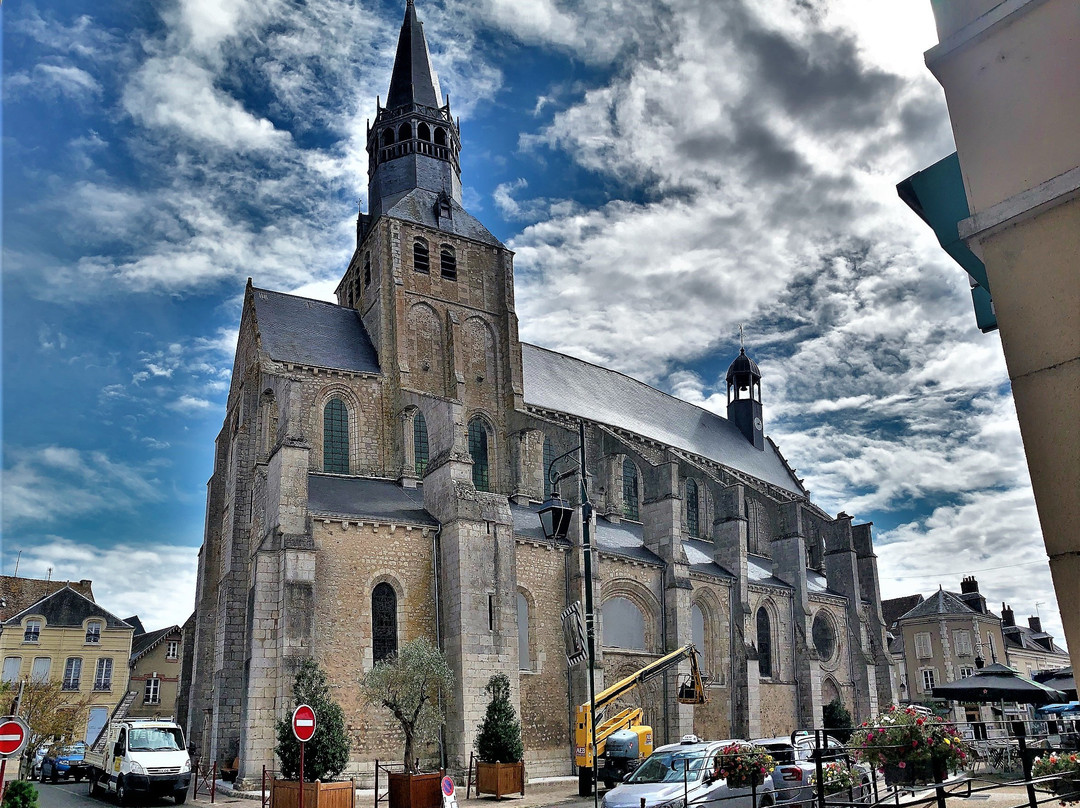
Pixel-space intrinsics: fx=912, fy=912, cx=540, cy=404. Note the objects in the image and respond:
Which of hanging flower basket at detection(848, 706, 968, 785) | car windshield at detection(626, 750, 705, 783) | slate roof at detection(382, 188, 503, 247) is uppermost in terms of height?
slate roof at detection(382, 188, 503, 247)

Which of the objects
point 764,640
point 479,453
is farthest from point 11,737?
point 764,640

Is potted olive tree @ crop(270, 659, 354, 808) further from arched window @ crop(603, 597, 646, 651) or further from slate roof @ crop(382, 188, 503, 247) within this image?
slate roof @ crop(382, 188, 503, 247)

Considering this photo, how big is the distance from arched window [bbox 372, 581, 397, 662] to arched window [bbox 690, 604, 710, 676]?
12049 mm

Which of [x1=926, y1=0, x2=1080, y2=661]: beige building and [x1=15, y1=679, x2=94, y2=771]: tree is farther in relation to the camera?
[x1=15, y1=679, x2=94, y2=771]: tree

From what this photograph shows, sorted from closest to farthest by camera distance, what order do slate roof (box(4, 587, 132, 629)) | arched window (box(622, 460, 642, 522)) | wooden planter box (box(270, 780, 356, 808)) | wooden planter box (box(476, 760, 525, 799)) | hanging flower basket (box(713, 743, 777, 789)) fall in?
1. hanging flower basket (box(713, 743, 777, 789))
2. wooden planter box (box(270, 780, 356, 808))
3. wooden planter box (box(476, 760, 525, 799))
4. arched window (box(622, 460, 642, 522))
5. slate roof (box(4, 587, 132, 629))

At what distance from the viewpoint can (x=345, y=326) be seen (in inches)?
1268

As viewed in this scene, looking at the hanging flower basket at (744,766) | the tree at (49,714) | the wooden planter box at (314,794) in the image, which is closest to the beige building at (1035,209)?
the hanging flower basket at (744,766)

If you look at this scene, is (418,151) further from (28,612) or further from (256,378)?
(28,612)

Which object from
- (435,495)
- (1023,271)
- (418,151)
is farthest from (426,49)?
(1023,271)

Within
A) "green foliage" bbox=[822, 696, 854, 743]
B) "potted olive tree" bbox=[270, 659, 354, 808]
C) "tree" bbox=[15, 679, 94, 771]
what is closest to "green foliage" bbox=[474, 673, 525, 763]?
"potted olive tree" bbox=[270, 659, 354, 808]

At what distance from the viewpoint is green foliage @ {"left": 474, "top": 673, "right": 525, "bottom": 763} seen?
818 inches

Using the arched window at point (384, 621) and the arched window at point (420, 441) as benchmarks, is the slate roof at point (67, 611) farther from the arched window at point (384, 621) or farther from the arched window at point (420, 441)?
the arched window at point (384, 621)

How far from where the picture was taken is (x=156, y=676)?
1797 inches

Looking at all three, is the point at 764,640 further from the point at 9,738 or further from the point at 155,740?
the point at 9,738
